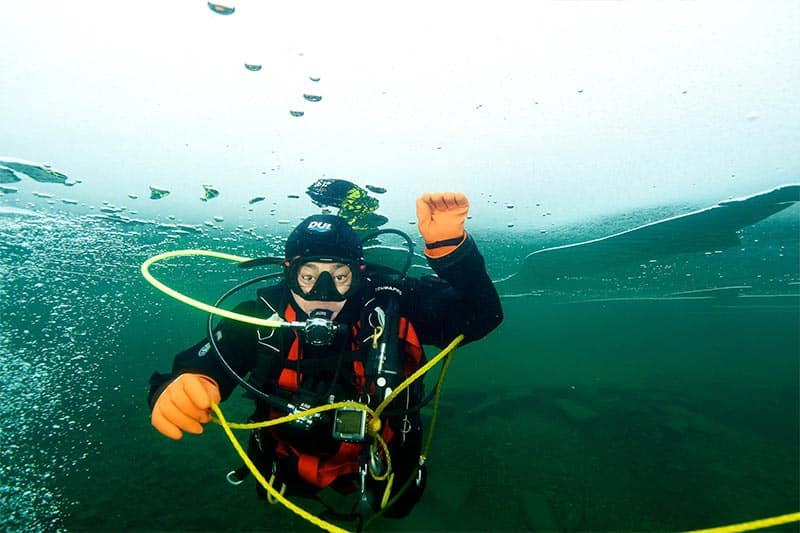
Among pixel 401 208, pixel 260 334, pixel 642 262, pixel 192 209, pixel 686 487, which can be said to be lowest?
pixel 686 487

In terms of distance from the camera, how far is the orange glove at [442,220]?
3.18 meters

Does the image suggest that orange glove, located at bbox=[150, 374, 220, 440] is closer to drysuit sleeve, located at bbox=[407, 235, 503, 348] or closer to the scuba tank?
the scuba tank

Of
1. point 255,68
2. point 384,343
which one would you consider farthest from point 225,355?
point 255,68

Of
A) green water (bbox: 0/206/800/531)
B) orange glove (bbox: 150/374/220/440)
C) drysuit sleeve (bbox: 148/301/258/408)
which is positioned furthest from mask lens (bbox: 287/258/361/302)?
green water (bbox: 0/206/800/531)

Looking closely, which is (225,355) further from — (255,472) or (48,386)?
(48,386)

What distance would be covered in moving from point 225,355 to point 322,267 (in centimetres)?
126

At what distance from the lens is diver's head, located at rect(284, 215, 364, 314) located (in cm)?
385

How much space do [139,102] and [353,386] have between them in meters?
6.19

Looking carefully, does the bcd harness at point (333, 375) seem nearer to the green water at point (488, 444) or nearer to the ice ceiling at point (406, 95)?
the ice ceiling at point (406, 95)

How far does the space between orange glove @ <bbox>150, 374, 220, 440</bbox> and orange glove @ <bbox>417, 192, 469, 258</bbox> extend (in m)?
2.13

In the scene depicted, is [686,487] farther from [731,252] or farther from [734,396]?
[734,396]

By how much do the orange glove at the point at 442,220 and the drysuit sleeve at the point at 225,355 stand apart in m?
2.01

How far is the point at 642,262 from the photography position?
17.5 metres

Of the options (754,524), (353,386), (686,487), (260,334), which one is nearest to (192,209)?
(260,334)
